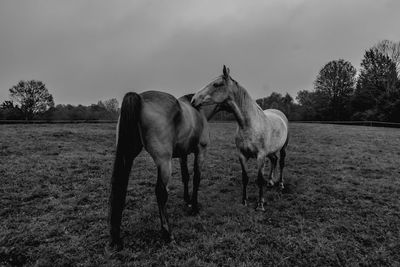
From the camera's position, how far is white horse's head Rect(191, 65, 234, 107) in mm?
4562

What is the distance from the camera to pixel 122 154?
10.7 ft

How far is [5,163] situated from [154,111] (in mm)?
6973

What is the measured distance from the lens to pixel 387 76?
34750 mm

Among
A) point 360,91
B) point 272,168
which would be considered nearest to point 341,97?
point 360,91

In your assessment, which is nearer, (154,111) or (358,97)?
(154,111)

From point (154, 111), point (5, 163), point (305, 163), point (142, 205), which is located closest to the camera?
point (154, 111)

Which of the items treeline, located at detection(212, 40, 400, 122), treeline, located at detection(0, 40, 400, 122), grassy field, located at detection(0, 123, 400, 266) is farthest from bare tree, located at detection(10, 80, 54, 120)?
grassy field, located at detection(0, 123, 400, 266)

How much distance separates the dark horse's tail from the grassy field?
44 centimetres

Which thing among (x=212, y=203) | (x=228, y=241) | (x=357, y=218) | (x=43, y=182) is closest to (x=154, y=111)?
(x=228, y=241)

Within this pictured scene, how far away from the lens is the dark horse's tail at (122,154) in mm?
3184

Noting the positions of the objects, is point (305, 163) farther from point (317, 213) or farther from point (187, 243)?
point (187, 243)

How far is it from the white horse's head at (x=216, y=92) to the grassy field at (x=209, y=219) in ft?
6.89

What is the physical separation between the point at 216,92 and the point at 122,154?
226cm

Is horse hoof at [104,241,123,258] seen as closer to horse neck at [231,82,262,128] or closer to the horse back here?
horse neck at [231,82,262,128]
